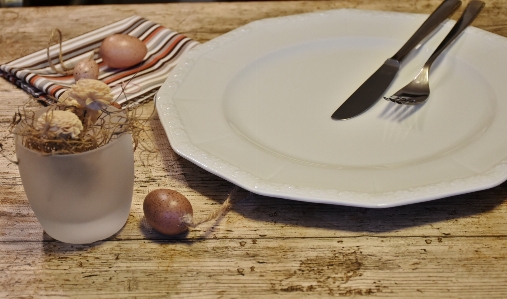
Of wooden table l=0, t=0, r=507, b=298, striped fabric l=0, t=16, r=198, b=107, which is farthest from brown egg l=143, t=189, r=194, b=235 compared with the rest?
striped fabric l=0, t=16, r=198, b=107

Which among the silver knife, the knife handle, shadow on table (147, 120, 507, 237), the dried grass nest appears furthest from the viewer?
the knife handle

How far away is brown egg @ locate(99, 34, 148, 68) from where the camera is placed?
89cm

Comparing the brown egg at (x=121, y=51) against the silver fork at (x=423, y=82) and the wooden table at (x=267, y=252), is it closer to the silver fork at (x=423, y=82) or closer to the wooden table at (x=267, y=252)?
the wooden table at (x=267, y=252)

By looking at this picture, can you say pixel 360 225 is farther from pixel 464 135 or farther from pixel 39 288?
pixel 39 288

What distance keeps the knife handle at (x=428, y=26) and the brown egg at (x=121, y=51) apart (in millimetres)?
405

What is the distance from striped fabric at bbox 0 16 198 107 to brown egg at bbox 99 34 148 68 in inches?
0.5

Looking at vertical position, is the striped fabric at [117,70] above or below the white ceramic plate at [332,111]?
below

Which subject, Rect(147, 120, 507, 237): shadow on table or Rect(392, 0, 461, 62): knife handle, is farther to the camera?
Rect(392, 0, 461, 62): knife handle

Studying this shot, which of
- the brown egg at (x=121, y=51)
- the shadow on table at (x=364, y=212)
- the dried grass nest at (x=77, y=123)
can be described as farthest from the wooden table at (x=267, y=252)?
the brown egg at (x=121, y=51)

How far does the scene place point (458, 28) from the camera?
2.97 feet

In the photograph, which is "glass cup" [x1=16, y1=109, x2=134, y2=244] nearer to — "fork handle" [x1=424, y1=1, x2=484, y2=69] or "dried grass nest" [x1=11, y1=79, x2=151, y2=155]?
"dried grass nest" [x1=11, y1=79, x2=151, y2=155]

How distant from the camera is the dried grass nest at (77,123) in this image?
491 mm

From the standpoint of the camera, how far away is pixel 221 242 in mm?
578

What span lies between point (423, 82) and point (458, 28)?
154mm
